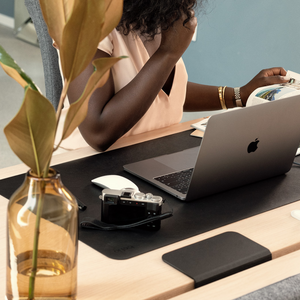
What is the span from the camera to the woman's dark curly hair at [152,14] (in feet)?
4.05

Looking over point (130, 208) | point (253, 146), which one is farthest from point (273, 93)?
point (130, 208)

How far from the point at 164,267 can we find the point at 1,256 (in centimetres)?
27

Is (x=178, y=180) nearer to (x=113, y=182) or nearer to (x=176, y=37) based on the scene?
(x=113, y=182)

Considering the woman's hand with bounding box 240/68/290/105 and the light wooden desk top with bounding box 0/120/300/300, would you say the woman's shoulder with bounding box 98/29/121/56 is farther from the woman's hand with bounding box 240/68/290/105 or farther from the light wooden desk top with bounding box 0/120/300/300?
the light wooden desk top with bounding box 0/120/300/300

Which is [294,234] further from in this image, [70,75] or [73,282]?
[70,75]

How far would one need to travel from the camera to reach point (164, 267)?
745 millimetres

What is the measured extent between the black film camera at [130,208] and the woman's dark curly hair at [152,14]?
23.4 inches

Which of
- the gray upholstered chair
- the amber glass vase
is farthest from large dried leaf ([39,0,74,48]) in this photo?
the gray upholstered chair

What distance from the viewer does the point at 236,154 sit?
97 centimetres

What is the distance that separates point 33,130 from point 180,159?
71cm

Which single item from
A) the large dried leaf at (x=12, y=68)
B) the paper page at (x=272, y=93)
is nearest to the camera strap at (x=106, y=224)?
the large dried leaf at (x=12, y=68)

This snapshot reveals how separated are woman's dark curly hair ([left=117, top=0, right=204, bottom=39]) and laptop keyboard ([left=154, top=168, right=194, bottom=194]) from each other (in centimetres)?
45

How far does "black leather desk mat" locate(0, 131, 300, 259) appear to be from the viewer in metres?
0.81

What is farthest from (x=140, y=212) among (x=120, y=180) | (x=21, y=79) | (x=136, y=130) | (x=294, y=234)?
(x=136, y=130)
